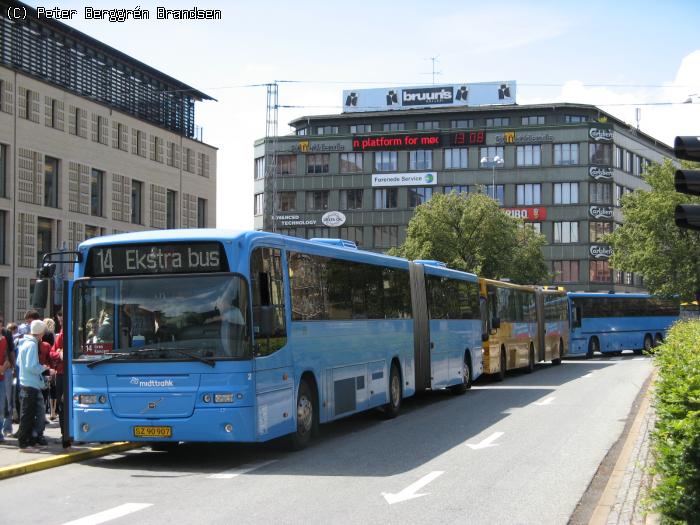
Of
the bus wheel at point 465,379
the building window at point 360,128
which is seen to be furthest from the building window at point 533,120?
the bus wheel at point 465,379

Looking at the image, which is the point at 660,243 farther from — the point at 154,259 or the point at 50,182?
the point at 154,259

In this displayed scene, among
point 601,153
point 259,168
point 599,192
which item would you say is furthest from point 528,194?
point 259,168

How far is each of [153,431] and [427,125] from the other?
92.2m

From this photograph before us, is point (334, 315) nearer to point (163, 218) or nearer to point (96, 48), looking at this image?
point (96, 48)

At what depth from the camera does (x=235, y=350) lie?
1265cm

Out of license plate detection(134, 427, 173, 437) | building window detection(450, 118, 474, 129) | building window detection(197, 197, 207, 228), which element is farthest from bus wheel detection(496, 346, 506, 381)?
building window detection(450, 118, 474, 129)

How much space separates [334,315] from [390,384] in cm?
368

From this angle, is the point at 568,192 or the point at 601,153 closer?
the point at 601,153

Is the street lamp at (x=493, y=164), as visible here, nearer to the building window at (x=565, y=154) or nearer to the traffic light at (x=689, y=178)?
the building window at (x=565, y=154)

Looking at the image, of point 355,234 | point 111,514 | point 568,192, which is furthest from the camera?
point 355,234

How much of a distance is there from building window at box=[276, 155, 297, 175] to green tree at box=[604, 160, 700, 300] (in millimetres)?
43993

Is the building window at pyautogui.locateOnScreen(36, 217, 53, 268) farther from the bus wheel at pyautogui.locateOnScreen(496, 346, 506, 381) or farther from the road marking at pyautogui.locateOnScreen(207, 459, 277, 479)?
the road marking at pyautogui.locateOnScreen(207, 459, 277, 479)

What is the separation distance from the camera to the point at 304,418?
1477 cm

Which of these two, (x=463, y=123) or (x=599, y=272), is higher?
(x=463, y=123)
